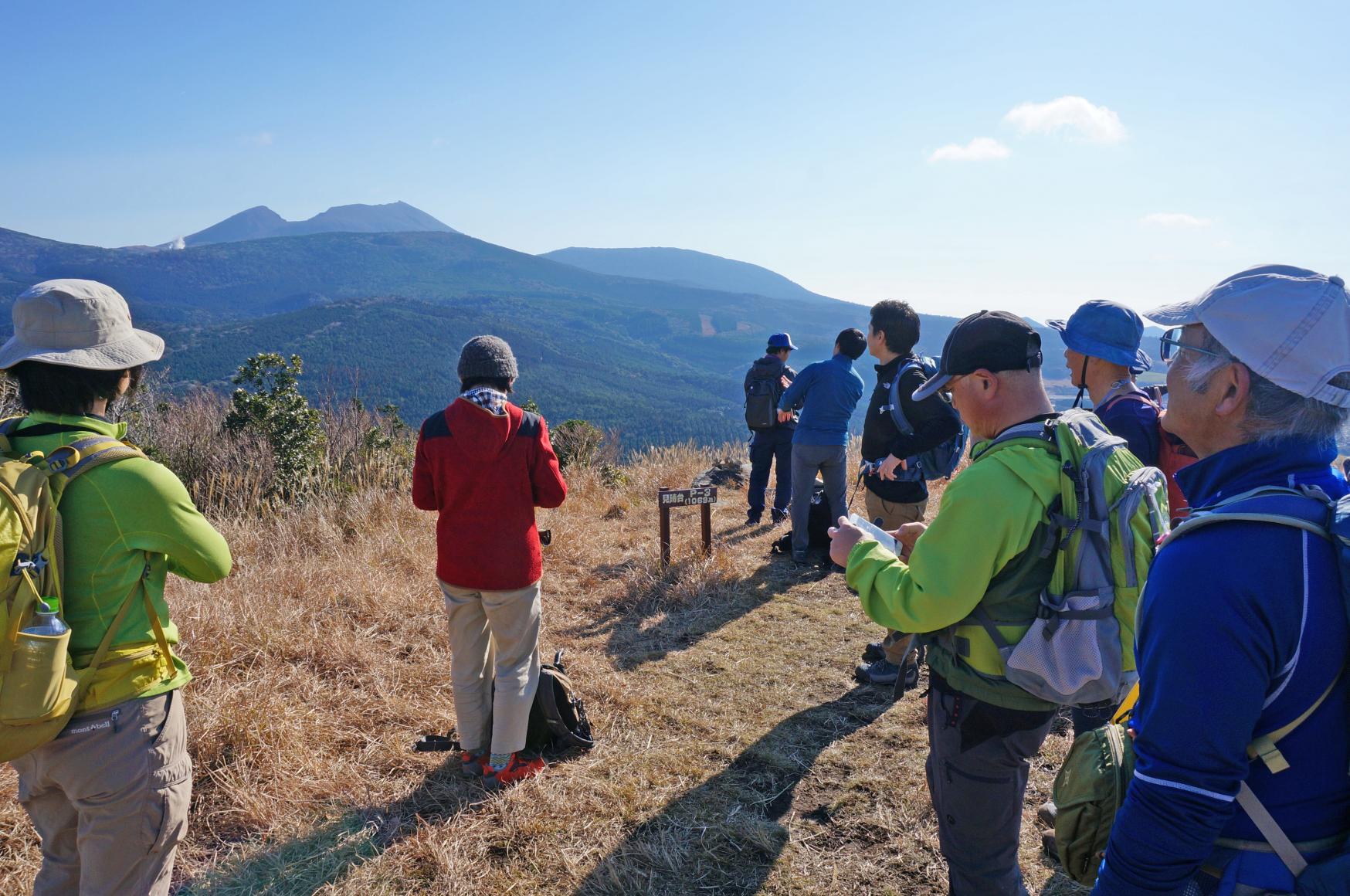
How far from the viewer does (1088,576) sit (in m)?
1.63

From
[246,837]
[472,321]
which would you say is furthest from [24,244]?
[246,837]

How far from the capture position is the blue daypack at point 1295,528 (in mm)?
923

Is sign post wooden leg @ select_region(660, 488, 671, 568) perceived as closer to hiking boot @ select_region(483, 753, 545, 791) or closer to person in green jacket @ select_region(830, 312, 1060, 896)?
hiking boot @ select_region(483, 753, 545, 791)

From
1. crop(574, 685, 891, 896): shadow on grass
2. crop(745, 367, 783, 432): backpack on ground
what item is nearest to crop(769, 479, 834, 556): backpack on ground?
crop(745, 367, 783, 432): backpack on ground

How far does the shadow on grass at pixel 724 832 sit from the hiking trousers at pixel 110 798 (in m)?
1.35

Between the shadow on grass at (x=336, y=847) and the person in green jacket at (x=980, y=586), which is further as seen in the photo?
the shadow on grass at (x=336, y=847)

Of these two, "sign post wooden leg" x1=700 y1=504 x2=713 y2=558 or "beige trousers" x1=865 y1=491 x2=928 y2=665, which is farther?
"sign post wooden leg" x1=700 y1=504 x2=713 y2=558

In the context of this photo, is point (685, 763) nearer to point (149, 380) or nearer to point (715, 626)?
point (715, 626)

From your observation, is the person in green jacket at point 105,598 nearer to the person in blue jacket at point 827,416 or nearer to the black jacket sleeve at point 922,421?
the black jacket sleeve at point 922,421

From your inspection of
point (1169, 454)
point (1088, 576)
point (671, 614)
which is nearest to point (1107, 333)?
point (1169, 454)

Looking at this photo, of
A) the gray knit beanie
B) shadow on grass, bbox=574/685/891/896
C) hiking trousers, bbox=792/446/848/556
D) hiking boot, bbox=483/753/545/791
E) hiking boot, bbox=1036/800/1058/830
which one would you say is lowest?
shadow on grass, bbox=574/685/891/896

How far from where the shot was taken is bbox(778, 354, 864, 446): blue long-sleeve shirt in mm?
5742

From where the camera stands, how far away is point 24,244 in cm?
14412

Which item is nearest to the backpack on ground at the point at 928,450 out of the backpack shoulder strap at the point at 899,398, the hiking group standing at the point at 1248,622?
the backpack shoulder strap at the point at 899,398
